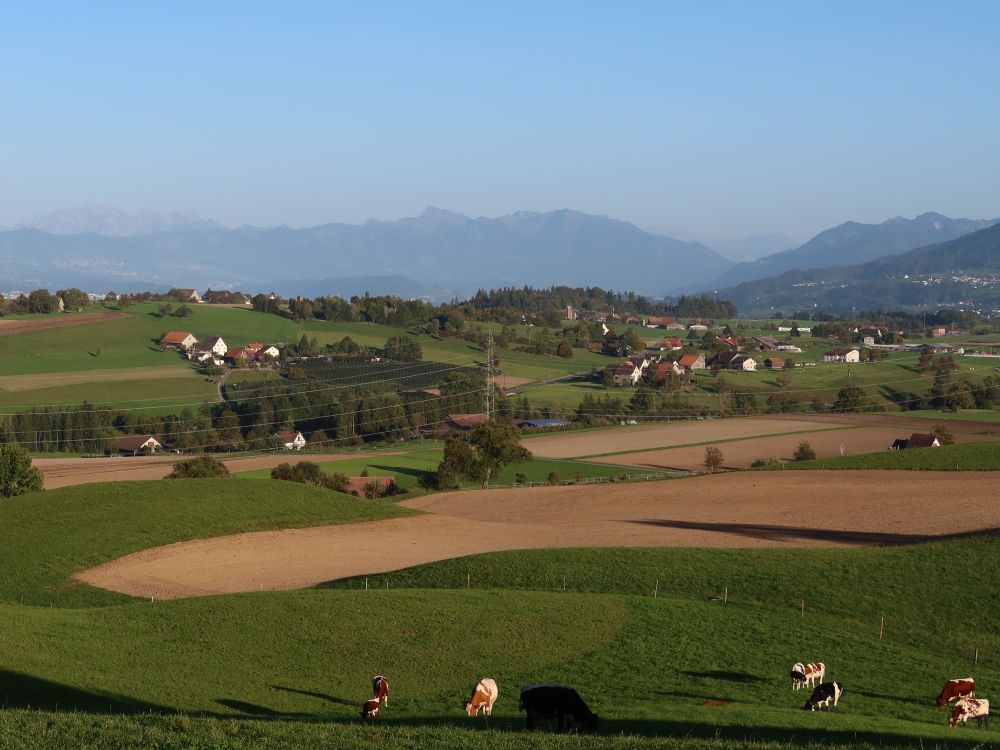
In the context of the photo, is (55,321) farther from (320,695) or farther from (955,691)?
(955,691)

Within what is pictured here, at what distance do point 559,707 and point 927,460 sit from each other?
52.5m

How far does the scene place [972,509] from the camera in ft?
168

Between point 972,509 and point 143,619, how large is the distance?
125 feet

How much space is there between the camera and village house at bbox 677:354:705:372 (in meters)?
128

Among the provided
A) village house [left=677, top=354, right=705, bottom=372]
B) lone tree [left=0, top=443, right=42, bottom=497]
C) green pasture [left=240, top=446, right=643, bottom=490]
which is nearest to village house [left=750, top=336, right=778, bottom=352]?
village house [left=677, top=354, right=705, bottom=372]

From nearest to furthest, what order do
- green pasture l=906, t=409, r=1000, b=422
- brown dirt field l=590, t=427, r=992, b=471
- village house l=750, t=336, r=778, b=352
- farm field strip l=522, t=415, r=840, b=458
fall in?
brown dirt field l=590, t=427, r=992, b=471
farm field strip l=522, t=415, r=840, b=458
green pasture l=906, t=409, r=1000, b=422
village house l=750, t=336, r=778, b=352

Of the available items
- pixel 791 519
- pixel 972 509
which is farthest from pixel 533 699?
pixel 972 509

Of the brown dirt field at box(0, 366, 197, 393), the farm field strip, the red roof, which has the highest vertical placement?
the red roof

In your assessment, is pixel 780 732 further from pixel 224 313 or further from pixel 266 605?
pixel 224 313

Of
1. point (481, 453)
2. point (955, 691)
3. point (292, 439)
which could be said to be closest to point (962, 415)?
point (481, 453)

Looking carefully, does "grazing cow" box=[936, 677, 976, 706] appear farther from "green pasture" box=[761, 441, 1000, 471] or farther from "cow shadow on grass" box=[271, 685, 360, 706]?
"green pasture" box=[761, 441, 1000, 471]

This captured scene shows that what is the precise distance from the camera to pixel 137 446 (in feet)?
287

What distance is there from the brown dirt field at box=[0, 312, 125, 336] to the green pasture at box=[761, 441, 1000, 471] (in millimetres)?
89384

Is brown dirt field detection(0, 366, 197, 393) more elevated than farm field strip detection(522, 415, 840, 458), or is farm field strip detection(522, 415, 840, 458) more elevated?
brown dirt field detection(0, 366, 197, 393)
